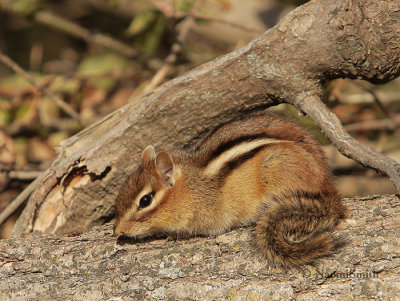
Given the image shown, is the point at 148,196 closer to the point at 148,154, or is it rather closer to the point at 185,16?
the point at 148,154

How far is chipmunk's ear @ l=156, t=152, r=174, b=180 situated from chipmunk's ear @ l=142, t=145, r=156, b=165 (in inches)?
2.3

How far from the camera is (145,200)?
10.3 ft

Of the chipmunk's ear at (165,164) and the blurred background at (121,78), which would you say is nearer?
the chipmunk's ear at (165,164)

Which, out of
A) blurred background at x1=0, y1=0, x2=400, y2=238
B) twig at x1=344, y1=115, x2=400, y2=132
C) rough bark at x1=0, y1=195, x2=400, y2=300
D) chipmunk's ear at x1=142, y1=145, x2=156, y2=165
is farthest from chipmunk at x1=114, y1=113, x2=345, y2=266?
twig at x1=344, y1=115, x2=400, y2=132

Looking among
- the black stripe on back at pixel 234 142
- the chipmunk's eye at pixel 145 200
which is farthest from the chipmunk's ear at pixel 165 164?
the black stripe on back at pixel 234 142

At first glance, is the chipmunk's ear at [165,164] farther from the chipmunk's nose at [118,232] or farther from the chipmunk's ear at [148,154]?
the chipmunk's nose at [118,232]

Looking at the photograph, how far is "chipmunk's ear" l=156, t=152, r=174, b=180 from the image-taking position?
10.3 ft

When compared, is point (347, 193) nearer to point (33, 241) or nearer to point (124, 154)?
point (124, 154)

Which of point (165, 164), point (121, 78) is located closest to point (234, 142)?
point (165, 164)

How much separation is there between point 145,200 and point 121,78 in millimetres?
3341

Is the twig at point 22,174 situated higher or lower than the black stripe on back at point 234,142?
higher

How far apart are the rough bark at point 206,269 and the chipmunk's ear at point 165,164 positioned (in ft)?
1.55

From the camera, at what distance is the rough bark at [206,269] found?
2463mm

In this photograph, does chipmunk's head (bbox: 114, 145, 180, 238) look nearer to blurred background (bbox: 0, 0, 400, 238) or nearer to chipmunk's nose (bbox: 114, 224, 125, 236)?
chipmunk's nose (bbox: 114, 224, 125, 236)
